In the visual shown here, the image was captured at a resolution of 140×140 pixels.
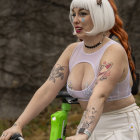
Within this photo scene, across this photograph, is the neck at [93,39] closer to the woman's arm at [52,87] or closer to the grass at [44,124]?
the woman's arm at [52,87]

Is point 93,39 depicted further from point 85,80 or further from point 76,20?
point 85,80

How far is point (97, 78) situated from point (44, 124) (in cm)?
430

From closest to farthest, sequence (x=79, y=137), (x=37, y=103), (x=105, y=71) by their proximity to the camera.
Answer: (x=79, y=137) → (x=105, y=71) → (x=37, y=103)

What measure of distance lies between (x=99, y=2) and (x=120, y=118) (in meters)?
0.84

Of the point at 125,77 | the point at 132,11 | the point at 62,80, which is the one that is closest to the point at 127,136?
the point at 125,77

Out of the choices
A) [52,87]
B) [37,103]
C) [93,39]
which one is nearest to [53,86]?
[52,87]

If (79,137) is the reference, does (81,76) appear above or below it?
above

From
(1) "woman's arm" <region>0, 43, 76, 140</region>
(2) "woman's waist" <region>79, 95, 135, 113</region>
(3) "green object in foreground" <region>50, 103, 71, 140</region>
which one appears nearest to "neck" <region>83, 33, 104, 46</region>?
(1) "woman's arm" <region>0, 43, 76, 140</region>

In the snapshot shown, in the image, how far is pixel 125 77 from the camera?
2.78m

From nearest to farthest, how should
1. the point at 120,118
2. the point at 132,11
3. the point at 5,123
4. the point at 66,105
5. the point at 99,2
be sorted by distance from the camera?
the point at 99,2 → the point at 120,118 → the point at 66,105 → the point at 5,123 → the point at 132,11

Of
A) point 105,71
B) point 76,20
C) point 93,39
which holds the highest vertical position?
point 76,20

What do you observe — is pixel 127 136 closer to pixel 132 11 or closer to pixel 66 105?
pixel 66 105

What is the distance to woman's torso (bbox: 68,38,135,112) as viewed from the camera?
9.08 ft

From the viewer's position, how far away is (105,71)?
8.63 feet
